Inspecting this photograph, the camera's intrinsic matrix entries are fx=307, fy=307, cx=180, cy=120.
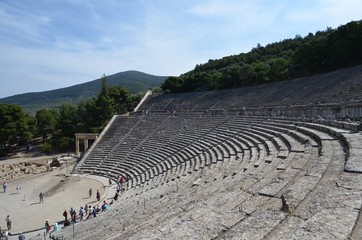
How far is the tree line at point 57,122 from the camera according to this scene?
→ 41.6 metres

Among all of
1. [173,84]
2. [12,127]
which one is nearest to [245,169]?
[12,127]

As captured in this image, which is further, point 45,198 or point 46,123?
point 46,123

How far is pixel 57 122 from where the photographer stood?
149ft

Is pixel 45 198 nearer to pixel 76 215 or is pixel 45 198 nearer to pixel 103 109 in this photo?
pixel 76 215

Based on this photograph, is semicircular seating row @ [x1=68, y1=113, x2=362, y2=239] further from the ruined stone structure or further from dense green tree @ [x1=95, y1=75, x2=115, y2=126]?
dense green tree @ [x1=95, y1=75, x2=115, y2=126]

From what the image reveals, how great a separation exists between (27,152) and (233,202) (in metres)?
44.4

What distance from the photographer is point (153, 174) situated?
65.5 feet

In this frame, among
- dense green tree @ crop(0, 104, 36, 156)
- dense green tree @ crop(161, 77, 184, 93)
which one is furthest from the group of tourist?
dense green tree @ crop(161, 77, 184, 93)

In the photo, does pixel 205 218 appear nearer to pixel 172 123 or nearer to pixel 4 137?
pixel 172 123

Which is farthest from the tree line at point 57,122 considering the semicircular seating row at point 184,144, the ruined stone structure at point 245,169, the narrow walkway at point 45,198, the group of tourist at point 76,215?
the group of tourist at point 76,215

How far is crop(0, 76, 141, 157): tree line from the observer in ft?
136

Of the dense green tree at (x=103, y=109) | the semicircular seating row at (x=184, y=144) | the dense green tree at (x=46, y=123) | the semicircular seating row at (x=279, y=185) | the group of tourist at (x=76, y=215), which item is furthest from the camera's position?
the dense green tree at (x=46, y=123)

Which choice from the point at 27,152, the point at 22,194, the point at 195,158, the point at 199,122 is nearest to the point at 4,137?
the point at 27,152

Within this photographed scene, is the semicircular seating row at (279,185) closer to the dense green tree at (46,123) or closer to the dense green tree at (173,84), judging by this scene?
the dense green tree at (173,84)
